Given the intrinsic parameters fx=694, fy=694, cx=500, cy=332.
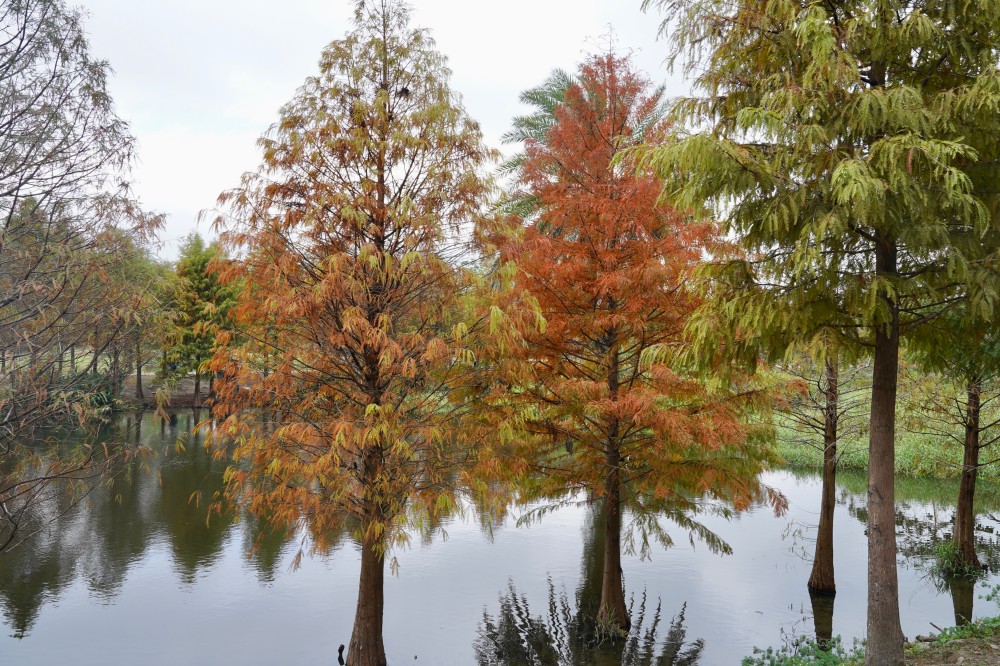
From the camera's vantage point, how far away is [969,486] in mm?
14688

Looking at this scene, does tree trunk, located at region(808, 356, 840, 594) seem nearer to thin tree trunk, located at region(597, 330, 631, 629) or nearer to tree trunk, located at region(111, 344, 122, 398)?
thin tree trunk, located at region(597, 330, 631, 629)

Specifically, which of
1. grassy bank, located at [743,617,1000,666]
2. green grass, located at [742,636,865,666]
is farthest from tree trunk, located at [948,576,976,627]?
grassy bank, located at [743,617,1000,666]

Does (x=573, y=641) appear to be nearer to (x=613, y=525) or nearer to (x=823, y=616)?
(x=613, y=525)

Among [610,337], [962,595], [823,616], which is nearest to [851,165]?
[610,337]

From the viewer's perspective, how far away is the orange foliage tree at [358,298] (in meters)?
9.25

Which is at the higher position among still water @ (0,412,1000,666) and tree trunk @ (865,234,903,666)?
tree trunk @ (865,234,903,666)

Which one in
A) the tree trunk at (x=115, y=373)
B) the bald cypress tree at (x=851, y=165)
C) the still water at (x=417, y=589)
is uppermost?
the bald cypress tree at (x=851, y=165)

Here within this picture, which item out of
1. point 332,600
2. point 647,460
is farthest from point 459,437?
point 332,600

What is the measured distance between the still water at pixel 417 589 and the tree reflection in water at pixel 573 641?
63 millimetres

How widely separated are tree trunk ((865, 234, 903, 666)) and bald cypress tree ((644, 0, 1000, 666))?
0.02 meters

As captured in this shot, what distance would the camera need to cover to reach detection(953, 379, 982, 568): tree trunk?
564 inches

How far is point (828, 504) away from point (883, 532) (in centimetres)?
672

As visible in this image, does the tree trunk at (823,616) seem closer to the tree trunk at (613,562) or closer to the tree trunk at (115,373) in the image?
the tree trunk at (613,562)

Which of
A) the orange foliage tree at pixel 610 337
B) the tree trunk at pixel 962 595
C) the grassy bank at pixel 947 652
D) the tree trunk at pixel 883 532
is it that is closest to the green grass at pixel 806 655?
the grassy bank at pixel 947 652
